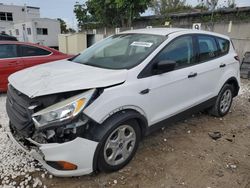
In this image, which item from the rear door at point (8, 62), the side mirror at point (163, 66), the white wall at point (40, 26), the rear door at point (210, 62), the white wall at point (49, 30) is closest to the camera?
the side mirror at point (163, 66)

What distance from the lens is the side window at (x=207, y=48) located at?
11.7ft

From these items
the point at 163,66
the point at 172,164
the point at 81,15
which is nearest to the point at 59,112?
the point at 163,66

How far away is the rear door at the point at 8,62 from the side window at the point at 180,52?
13.1 feet

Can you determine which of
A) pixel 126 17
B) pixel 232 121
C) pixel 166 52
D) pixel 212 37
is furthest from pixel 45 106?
pixel 126 17

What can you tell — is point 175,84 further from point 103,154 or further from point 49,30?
point 49,30

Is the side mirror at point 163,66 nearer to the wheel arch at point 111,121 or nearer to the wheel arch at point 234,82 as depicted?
the wheel arch at point 111,121

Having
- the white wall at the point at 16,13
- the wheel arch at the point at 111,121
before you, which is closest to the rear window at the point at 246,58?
the wheel arch at the point at 111,121

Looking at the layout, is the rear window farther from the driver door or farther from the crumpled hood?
the crumpled hood

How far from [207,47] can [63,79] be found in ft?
8.16

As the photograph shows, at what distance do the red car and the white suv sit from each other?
9.00 feet

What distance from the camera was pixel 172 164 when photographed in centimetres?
286

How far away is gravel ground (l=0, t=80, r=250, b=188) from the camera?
8.27ft

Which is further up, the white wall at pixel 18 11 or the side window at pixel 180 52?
the white wall at pixel 18 11

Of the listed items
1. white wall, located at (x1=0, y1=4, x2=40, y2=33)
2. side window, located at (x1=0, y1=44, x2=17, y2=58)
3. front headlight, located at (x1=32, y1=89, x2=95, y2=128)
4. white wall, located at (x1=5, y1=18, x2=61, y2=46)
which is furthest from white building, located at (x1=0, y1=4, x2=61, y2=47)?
front headlight, located at (x1=32, y1=89, x2=95, y2=128)
